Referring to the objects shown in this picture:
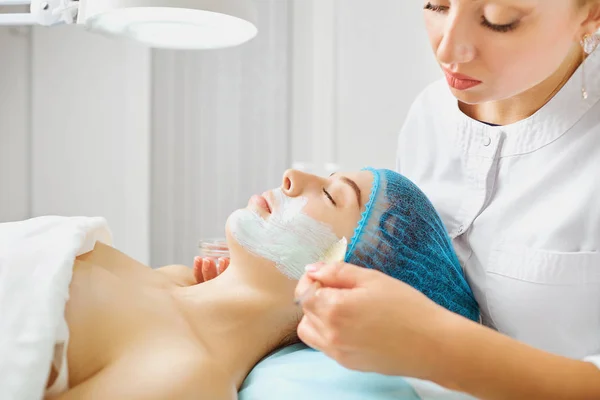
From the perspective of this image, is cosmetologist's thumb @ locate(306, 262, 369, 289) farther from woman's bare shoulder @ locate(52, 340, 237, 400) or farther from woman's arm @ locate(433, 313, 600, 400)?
woman's bare shoulder @ locate(52, 340, 237, 400)

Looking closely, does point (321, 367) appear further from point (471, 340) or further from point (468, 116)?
point (468, 116)

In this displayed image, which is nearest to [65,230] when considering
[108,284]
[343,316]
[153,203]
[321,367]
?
[108,284]

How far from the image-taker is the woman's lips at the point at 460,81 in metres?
1.19

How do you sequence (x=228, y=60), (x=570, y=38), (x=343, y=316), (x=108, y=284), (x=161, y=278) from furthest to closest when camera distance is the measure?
(x=228, y=60) → (x=161, y=278) → (x=108, y=284) → (x=570, y=38) → (x=343, y=316)

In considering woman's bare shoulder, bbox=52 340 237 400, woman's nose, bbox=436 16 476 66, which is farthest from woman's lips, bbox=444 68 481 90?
woman's bare shoulder, bbox=52 340 237 400

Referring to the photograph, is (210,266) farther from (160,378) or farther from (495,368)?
(495,368)

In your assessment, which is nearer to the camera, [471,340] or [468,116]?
[471,340]

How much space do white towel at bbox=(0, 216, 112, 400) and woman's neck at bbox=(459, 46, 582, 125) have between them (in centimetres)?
96

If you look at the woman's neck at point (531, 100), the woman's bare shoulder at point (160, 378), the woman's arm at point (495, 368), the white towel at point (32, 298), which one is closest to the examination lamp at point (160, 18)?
the white towel at point (32, 298)

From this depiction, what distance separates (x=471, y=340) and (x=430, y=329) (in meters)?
0.06

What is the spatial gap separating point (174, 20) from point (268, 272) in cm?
61

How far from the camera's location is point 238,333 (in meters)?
1.36

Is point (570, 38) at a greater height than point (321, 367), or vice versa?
point (570, 38)

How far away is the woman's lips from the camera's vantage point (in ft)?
3.91
